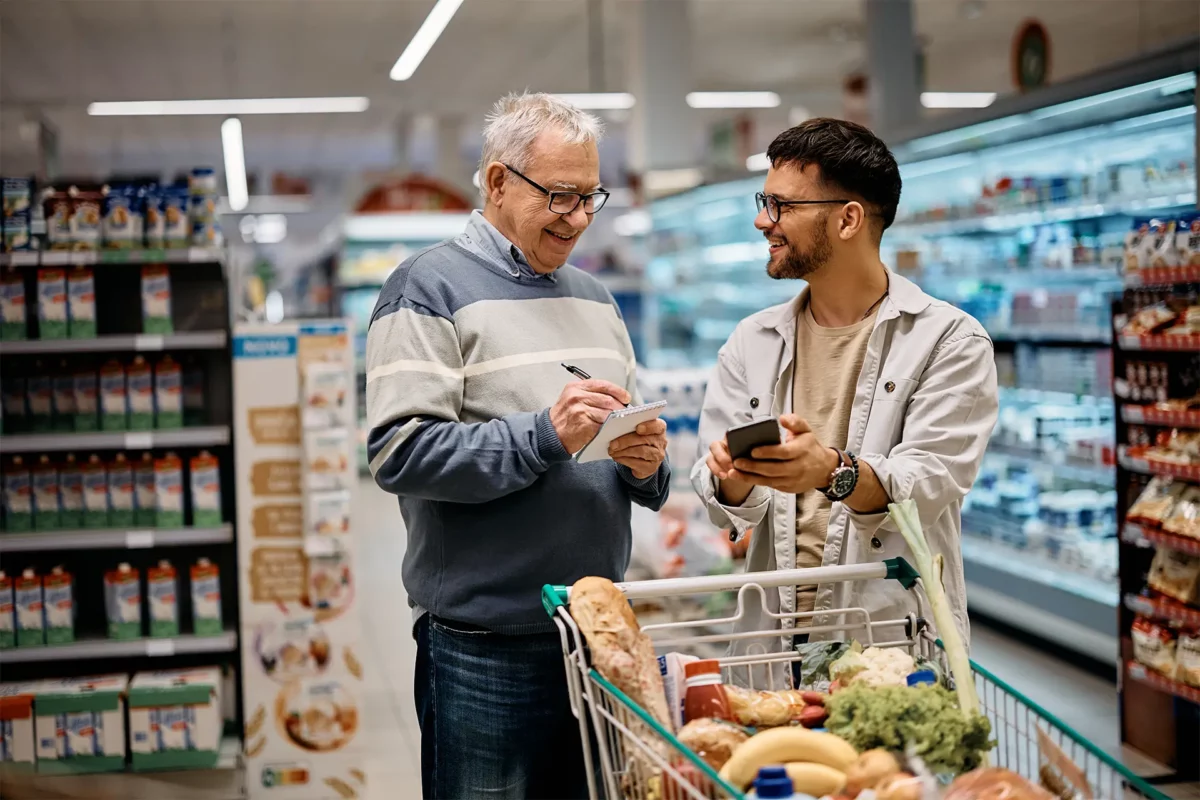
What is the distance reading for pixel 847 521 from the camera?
1.97m

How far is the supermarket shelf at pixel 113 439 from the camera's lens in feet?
14.0

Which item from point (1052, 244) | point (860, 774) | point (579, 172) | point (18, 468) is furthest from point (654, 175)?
point (860, 774)

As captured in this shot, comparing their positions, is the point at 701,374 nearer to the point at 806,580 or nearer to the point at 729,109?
the point at 806,580

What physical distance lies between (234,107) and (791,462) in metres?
13.6

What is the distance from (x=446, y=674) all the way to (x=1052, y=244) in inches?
190

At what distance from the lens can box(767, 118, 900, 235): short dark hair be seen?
200 centimetres

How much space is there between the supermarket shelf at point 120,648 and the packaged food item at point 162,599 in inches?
1.7

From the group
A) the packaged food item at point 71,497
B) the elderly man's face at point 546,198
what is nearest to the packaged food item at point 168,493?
the packaged food item at point 71,497

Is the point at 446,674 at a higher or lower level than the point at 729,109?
lower

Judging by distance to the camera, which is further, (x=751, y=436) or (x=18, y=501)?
(x=18, y=501)

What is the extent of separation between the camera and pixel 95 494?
14.5 feet

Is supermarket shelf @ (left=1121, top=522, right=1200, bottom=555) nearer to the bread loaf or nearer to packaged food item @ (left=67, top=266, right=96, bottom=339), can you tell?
the bread loaf

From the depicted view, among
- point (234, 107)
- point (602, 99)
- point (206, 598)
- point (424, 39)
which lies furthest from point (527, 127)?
point (234, 107)

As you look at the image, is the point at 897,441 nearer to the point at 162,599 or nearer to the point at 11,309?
the point at 162,599
